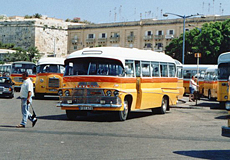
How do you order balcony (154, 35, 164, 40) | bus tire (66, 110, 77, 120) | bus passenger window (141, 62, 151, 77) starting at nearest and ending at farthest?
1. bus tire (66, 110, 77, 120)
2. bus passenger window (141, 62, 151, 77)
3. balcony (154, 35, 164, 40)

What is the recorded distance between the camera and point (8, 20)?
156 m

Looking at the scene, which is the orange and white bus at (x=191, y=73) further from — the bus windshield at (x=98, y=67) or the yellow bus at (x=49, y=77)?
the bus windshield at (x=98, y=67)

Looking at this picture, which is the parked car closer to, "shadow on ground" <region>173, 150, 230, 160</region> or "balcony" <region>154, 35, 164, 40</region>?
"shadow on ground" <region>173, 150, 230, 160</region>

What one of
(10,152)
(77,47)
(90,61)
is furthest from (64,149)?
(77,47)

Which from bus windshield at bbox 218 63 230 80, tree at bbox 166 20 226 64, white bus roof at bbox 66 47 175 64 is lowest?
bus windshield at bbox 218 63 230 80

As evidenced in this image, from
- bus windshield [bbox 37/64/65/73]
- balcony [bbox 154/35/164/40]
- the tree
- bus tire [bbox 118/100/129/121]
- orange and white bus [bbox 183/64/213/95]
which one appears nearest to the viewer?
bus tire [bbox 118/100/129/121]

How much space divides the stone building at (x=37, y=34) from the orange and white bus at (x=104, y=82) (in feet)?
402

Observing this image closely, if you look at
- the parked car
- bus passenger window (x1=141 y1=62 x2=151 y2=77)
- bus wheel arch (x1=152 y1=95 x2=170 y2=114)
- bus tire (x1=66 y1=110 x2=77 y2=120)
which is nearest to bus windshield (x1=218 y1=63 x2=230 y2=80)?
bus wheel arch (x1=152 y1=95 x2=170 y2=114)

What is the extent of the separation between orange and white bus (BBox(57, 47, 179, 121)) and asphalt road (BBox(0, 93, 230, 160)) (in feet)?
2.45

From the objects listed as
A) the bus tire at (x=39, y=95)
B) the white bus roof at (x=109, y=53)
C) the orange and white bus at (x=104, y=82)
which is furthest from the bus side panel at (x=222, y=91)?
the bus tire at (x=39, y=95)

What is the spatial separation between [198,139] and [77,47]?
96998 millimetres

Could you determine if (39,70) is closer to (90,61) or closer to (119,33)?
(90,61)

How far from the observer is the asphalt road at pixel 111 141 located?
402 inches

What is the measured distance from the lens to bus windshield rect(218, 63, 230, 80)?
26.4 meters
